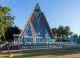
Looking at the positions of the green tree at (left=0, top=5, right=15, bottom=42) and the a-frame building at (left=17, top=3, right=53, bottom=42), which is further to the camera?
the a-frame building at (left=17, top=3, right=53, bottom=42)

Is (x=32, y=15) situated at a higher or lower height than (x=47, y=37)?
higher

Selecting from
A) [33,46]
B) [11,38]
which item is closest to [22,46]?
[33,46]

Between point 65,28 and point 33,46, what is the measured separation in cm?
5631

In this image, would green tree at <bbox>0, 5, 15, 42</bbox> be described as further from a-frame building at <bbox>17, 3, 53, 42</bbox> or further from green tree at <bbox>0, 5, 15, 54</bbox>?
a-frame building at <bbox>17, 3, 53, 42</bbox>

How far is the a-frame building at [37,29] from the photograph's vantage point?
66812 mm

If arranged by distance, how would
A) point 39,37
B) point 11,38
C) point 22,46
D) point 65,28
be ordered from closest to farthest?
point 22,46 < point 39,37 < point 11,38 < point 65,28

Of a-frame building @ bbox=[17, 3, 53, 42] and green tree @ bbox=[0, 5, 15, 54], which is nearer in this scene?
green tree @ bbox=[0, 5, 15, 54]

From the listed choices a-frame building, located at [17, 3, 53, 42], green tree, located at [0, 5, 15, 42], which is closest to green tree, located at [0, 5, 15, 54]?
green tree, located at [0, 5, 15, 42]

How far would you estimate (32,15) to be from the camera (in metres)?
67.9

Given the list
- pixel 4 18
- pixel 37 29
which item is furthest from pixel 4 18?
pixel 37 29

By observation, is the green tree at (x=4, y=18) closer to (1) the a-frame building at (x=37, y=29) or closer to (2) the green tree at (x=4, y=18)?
(2) the green tree at (x=4, y=18)

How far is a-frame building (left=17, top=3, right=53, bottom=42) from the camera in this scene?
66812 mm

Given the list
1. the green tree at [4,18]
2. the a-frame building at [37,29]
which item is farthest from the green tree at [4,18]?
the a-frame building at [37,29]

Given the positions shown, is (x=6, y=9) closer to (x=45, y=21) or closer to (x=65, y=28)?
(x=45, y=21)
